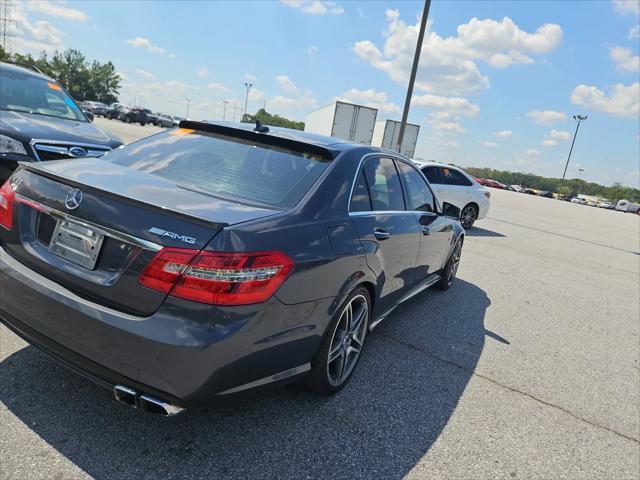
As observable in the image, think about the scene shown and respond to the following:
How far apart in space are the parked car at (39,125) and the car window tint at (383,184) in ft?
12.2

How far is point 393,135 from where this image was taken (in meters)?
26.3

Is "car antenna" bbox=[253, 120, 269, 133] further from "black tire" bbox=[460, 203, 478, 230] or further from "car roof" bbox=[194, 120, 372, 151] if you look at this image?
"black tire" bbox=[460, 203, 478, 230]

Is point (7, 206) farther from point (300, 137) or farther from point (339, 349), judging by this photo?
point (339, 349)

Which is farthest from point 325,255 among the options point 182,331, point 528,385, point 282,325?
point 528,385

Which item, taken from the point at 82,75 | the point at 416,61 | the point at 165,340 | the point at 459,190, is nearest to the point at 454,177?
the point at 459,190

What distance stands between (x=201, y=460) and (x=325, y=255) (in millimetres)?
1241

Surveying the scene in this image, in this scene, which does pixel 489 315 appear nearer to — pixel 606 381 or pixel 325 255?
pixel 606 381

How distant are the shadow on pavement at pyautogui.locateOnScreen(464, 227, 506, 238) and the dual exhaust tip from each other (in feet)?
33.7

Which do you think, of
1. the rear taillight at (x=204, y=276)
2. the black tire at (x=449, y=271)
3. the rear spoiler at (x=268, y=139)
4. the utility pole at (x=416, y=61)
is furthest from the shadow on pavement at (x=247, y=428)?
the utility pole at (x=416, y=61)

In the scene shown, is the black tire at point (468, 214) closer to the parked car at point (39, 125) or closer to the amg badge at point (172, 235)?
the parked car at point (39, 125)

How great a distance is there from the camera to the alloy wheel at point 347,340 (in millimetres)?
3027

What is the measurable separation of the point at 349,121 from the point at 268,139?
78.9 feet

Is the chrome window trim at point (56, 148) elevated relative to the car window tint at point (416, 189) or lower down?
lower down

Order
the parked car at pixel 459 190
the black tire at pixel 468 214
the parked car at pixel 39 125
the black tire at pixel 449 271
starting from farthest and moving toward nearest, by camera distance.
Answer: the black tire at pixel 468 214 < the parked car at pixel 459 190 < the black tire at pixel 449 271 < the parked car at pixel 39 125
